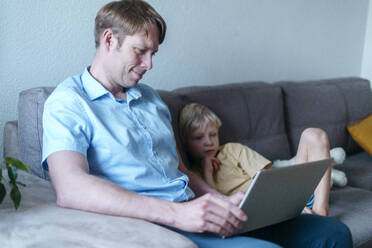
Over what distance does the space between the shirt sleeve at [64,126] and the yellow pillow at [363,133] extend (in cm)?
198

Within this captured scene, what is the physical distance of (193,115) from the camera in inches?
76.4

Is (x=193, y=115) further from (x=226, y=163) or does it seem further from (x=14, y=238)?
(x=14, y=238)

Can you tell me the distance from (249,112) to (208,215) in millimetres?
1208

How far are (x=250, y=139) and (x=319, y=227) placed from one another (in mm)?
856

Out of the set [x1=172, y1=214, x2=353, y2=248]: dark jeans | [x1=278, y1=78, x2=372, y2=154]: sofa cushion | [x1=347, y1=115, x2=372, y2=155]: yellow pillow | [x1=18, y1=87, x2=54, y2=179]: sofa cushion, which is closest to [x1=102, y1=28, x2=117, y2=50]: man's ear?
[x1=18, y1=87, x2=54, y2=179]: sofa cushion

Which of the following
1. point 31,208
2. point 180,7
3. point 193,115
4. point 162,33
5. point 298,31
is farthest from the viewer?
point 298,31

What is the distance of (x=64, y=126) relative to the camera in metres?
1.26

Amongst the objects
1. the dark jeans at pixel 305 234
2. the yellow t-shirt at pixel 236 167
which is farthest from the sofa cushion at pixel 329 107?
the dark jeans at pixel 305 234

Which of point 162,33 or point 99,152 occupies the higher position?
point 162,33

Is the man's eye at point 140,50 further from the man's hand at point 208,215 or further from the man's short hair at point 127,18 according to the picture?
the man's hand at point 208,215

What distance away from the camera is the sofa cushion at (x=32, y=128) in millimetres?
1488

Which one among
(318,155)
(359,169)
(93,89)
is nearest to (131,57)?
(93,89)

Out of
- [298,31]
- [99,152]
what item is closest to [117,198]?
[99,152]

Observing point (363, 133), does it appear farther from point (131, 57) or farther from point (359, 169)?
point (131, 57)
